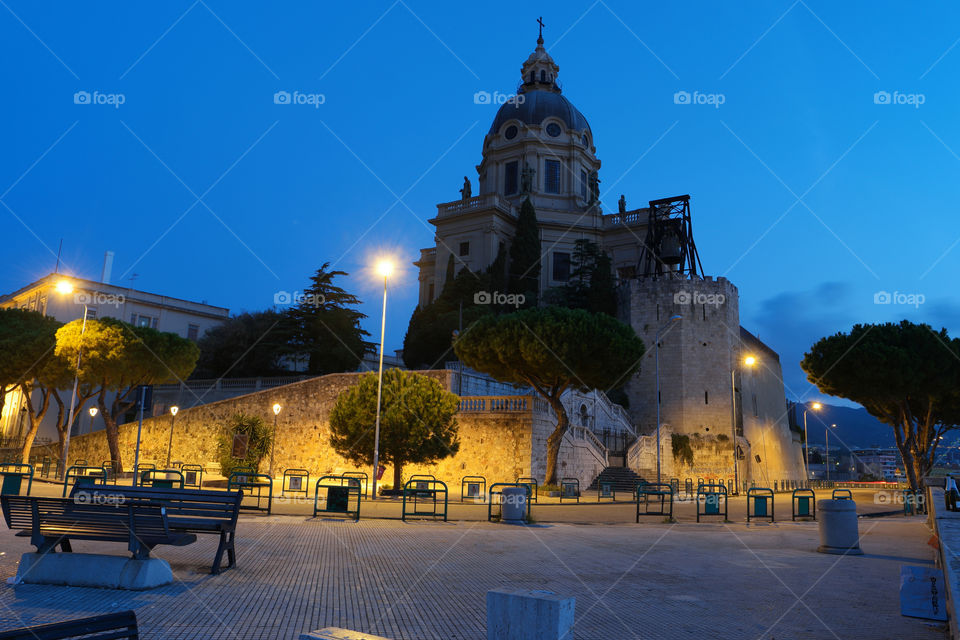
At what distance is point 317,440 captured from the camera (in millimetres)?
33969

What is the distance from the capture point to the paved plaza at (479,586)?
588 centimetres

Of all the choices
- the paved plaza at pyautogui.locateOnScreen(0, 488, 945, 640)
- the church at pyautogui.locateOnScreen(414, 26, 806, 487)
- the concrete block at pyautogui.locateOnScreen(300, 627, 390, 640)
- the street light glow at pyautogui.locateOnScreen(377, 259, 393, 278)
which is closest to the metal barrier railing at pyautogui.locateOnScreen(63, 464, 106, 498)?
the paved plaza at pyautogui.locateOnScreen(0, 488, 945, 640)

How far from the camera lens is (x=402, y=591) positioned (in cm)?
737

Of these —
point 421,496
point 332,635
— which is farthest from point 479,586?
point 421,496

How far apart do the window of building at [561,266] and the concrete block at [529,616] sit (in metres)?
59.5

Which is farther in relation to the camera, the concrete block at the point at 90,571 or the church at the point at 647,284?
the church at the point at 647,284

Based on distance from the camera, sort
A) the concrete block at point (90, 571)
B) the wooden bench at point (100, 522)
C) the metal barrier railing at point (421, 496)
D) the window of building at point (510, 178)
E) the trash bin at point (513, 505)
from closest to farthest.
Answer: the concrete block at point (90, 571) < the wooden bench at point (100, 522) < the metal barrier railing at point (421, 496) < the trash bin at point (513, 505) < the window of building at point (510, 178)

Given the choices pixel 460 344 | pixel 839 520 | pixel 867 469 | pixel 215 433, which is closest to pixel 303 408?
pixel 215 433

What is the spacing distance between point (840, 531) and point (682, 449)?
32085mm

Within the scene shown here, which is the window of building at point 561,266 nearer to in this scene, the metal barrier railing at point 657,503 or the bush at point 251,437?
the bush at point 251,437

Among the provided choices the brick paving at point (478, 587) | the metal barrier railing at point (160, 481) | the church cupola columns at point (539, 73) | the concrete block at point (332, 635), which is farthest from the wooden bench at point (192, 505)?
the church cupola columns at point (539, 73)

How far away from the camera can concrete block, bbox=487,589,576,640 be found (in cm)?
383

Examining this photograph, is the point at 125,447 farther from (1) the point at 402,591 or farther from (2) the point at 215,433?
(1) the point at 402,591

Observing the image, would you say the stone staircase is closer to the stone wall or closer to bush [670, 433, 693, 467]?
the stone wall
